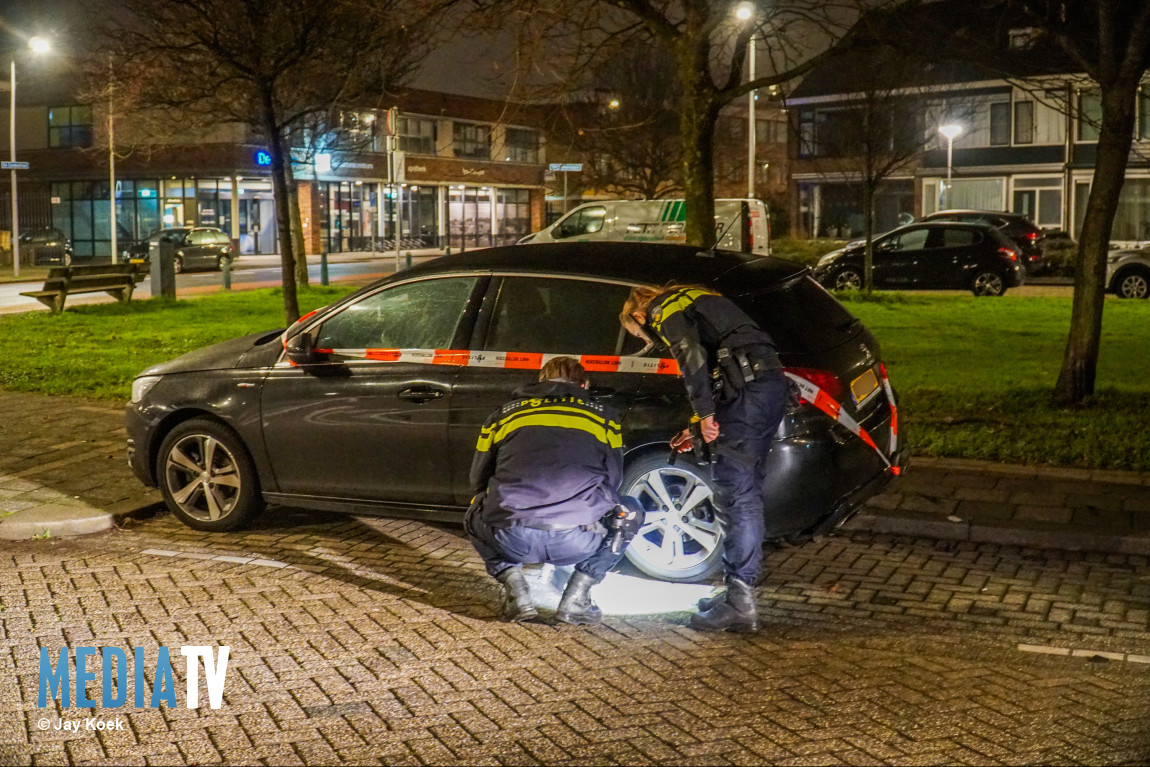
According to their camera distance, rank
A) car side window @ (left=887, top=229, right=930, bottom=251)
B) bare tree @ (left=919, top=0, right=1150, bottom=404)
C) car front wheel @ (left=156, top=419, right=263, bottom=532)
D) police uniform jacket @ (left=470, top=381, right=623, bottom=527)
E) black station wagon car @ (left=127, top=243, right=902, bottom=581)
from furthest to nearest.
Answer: car side window @ (left=887, top=229, right=930, bottom=251) < bare tree @ (left=919, top=0, right=1150, bottom=404) < car front wheel @ (left=156, top=419, right=263, bottom=532) < black station wagon car @ (left=127, top=243, right=902, bottom=581) < police uniform jacket @ (left=470, top=381, right=623, bottom=527)

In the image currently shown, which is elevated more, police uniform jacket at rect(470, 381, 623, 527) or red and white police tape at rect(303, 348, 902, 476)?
red and white police tape at rect(303, 348, 902, 476)

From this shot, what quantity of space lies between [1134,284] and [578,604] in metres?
21.1

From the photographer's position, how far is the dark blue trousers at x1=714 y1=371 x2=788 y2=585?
5809mm

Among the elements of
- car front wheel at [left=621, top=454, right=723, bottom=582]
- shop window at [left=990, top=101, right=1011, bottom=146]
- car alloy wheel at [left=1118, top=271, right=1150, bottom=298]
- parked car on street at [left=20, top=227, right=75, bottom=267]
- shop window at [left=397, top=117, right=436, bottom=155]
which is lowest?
car front wheel at [left=621, top=454, right=723, bottom=582]

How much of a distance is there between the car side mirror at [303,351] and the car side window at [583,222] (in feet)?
74.4

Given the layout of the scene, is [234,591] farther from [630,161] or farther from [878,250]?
[630,161]

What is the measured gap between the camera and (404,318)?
733 centimetres

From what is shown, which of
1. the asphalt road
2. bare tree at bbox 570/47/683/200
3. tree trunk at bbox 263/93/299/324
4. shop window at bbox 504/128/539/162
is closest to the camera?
tree trunk at bbox 263/93/299/324

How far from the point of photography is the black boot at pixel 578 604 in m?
5.93

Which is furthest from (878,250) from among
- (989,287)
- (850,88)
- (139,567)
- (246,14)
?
(139,567)

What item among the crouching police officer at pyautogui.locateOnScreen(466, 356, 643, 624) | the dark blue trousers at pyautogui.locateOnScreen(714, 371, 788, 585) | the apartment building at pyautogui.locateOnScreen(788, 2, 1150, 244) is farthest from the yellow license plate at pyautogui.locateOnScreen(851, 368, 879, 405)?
the apartment building at pyautogui.locateOnScreen(788, 2, 1150, 244)

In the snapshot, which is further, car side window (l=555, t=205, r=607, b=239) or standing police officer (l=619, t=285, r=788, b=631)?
car side window (l=555, t=205, r=607, b=239)

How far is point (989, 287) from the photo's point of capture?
26.2 metres

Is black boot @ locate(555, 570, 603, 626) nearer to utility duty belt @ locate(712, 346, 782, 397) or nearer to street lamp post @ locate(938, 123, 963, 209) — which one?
utility duty belt @ locate(712, 346, 782, 397)
